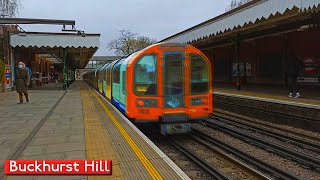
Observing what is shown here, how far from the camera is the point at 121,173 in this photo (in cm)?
517

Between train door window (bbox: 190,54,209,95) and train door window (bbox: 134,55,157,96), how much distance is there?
103 centimetres

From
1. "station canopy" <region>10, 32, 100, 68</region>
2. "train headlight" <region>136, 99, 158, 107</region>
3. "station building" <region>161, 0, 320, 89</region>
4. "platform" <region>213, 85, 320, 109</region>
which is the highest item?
"station canopy" <region>10, 32, 100, 68</region>

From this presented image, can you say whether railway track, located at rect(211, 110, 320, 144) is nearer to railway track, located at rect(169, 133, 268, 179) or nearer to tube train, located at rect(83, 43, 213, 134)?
railway track, located at rect(169, 133, 268, 179)

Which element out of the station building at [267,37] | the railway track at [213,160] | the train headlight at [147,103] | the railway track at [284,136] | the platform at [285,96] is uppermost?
the station building at [267,37]

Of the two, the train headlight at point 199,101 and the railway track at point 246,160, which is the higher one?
the train headlight at point 199,101

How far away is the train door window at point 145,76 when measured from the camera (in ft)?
31.3

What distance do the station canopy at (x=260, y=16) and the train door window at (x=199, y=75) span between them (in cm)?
389

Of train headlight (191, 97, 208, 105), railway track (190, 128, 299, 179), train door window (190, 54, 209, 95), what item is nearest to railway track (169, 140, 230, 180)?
railway track (190, 128, 299, 179)

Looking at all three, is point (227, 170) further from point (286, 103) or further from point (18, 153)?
point (286, 103)

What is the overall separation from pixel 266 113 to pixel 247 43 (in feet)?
40.4

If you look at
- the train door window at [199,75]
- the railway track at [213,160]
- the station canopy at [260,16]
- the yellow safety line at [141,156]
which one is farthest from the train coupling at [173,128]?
the station canopy at [260,16]

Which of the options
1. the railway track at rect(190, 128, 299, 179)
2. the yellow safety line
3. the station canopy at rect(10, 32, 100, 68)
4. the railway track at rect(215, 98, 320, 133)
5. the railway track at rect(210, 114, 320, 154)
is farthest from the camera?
the station canopy at rect(10, 32, 100, 68)

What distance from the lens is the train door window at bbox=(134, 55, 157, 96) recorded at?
376 inches

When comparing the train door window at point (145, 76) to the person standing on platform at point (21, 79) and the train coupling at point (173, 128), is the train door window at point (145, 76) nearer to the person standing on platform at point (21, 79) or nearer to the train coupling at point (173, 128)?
the train coupling at point (173, 128)
